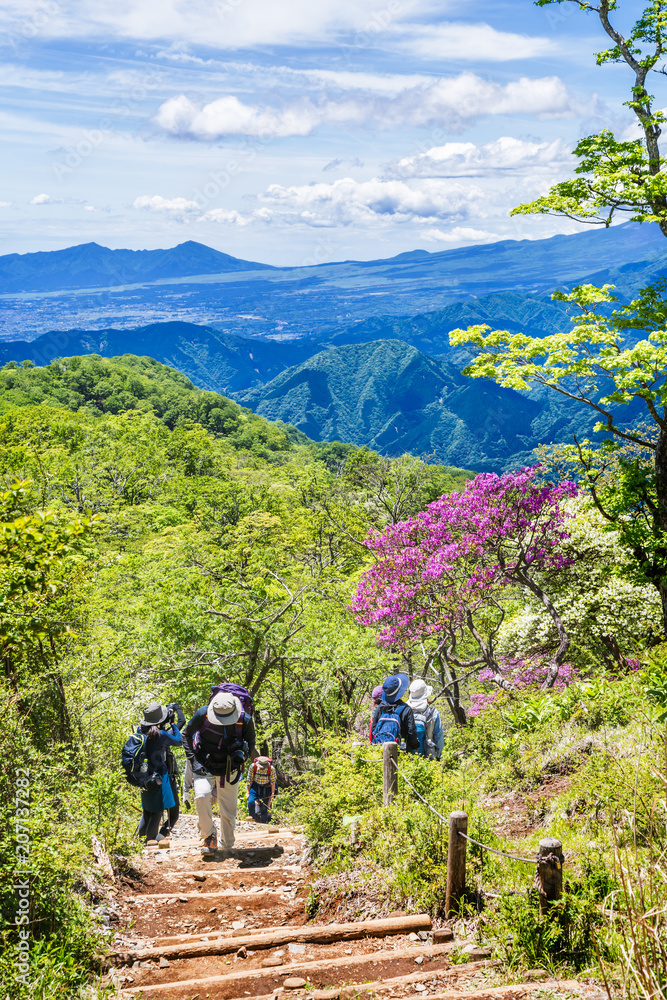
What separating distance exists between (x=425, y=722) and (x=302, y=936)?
3712mm

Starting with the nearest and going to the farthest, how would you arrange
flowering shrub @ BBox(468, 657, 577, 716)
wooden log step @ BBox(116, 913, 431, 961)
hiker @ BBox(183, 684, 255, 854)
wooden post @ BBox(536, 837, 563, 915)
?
wooden post @ BBox(536, 837, 563, 915) < wooden log step @ BBox(116, 913, 431, 961) < hiker @ BBox(183, 684, 255, 854) < flowering shrub @ BBox(468, 657, 577, 716)

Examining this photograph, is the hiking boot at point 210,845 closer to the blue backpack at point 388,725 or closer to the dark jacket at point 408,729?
the blue backpack at point 388,725

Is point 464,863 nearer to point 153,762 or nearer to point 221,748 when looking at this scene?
point 221,748

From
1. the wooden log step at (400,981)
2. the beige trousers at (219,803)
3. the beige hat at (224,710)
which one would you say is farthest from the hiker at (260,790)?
the wooden log step at (400,981)

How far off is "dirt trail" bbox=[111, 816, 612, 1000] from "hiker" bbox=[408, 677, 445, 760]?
2243 mm

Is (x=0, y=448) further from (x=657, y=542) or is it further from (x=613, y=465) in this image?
(x=657, y=542)

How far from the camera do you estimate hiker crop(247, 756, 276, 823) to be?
32.2 feet

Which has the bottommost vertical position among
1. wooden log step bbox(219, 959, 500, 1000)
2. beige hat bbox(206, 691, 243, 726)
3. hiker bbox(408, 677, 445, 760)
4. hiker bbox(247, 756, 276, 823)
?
hiker bbox(247, 756, 276, 823)

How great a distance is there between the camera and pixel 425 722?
829 centimetres

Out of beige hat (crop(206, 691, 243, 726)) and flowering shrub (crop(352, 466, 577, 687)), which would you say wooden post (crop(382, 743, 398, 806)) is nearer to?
beige hat (crop(206, 691, 243, 726))

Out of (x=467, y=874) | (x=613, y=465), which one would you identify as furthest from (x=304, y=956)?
(x=613, y=465)

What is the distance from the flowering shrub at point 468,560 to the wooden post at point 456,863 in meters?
7.46

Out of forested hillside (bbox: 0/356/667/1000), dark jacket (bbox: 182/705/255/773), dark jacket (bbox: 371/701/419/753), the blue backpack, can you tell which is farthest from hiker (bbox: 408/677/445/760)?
dark jacket (bbox: 182/705/255/773)

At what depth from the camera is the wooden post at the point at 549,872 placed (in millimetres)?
4180
